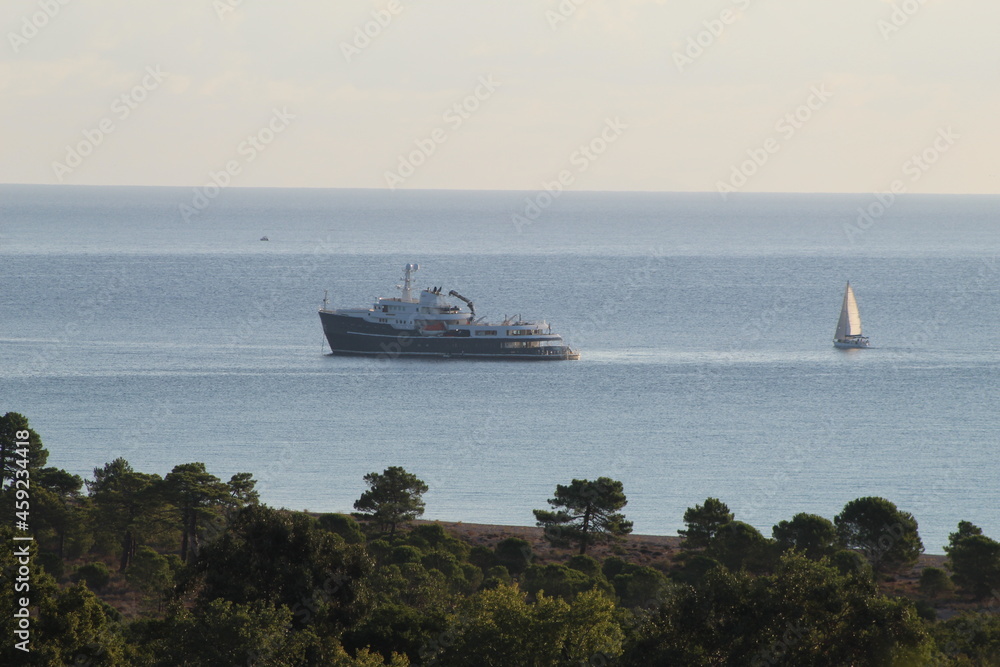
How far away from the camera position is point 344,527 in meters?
44.0

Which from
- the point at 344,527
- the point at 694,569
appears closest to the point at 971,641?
the point at 694,569

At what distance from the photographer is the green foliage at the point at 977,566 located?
3997 centimetres

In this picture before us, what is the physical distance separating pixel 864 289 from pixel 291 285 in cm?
8073

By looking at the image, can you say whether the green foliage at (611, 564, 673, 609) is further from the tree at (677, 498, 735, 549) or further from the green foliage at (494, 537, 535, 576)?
the tree at (677, 498, 735, 549)

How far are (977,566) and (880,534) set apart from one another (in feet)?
12.0

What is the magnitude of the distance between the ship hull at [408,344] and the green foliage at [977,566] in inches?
2727

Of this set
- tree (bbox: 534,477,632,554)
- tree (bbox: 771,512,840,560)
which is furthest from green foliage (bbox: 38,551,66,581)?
tree (bbox: 771,512,840,560)

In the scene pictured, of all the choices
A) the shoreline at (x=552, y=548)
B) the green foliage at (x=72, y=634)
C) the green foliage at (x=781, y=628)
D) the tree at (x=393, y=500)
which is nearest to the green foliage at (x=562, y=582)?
the shoreline at (x=552, y=548)

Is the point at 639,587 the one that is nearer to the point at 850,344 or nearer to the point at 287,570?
the point at 287,570

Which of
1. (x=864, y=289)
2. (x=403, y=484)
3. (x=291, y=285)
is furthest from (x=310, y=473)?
(x=864, y=289)

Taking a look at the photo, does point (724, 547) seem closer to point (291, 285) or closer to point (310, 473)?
point (310, 473)

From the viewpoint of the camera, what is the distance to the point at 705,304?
156125mm

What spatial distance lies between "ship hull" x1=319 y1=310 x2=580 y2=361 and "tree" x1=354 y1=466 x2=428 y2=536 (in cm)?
6263

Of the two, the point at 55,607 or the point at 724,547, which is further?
the point at 724,547
